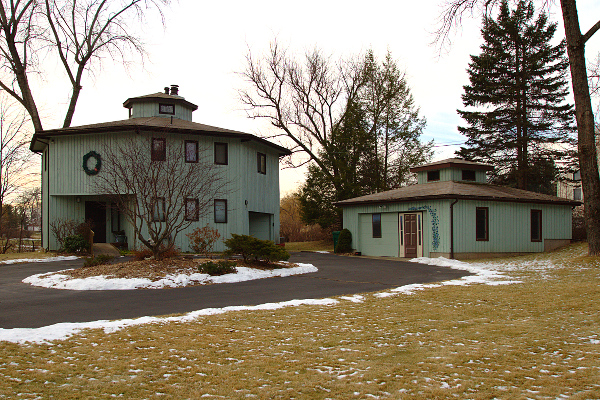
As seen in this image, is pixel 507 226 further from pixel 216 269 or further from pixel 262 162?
pixel 216 269

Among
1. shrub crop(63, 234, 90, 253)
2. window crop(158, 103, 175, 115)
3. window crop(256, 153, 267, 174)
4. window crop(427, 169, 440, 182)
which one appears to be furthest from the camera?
window crop(158, 103, 175, 115)

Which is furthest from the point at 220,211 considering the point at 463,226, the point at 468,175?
the point at 468,175

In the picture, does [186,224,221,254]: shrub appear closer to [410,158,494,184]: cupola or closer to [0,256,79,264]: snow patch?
[0,256,79,264]: snow patch

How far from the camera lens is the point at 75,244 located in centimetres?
2027

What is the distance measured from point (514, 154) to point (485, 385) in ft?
107

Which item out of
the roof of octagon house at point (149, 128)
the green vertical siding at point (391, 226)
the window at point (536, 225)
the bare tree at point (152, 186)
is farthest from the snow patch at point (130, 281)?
the window at point (536, 225)

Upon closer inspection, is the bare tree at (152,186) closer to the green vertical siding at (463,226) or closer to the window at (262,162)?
the window at (262,162)

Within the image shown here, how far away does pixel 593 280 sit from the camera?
1108 centimetres

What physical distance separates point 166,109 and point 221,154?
542 centimetres

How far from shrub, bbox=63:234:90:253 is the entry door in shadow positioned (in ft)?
11.8

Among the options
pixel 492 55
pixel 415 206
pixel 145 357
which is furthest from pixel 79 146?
pixel 492 55

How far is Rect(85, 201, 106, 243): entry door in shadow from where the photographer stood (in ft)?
79.3

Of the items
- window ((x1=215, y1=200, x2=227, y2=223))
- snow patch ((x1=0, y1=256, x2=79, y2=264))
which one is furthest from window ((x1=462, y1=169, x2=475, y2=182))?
snow patch ((x1=0, y1=256, x2=79, y2=264))

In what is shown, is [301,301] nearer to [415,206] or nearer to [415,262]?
[415,262]
